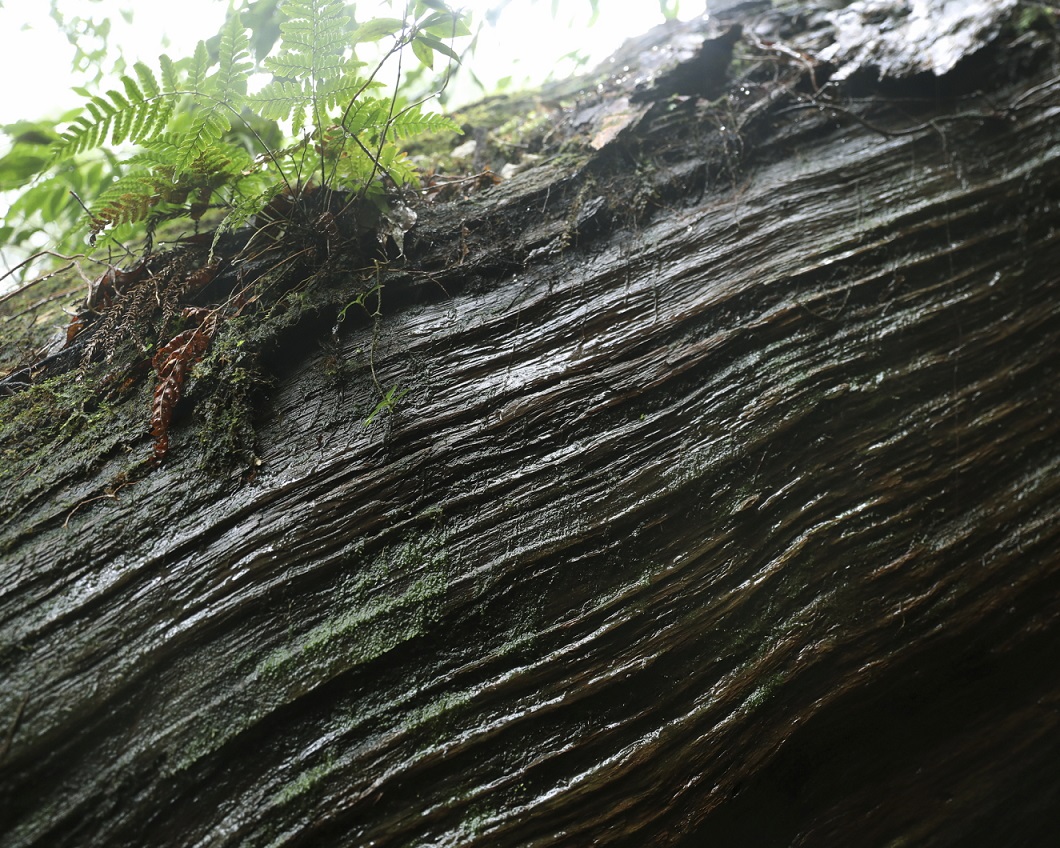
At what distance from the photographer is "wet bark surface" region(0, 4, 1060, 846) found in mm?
1450

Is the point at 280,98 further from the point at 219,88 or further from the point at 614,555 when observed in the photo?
the point at 614,555

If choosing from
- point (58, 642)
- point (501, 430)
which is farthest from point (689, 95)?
point (58, 642)

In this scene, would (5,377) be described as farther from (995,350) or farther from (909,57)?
(909,57)

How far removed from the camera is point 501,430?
1898 millimetres

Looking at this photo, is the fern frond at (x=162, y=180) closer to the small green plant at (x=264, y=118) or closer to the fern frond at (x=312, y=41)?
the small green plant at (x=264, y=118)

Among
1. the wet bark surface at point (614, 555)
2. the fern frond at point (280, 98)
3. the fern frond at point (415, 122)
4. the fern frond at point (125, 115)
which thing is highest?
the fern frond at point (125, 115)

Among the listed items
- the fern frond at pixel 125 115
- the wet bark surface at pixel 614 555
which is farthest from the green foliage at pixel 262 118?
the wet bark surface at pixel 614 555

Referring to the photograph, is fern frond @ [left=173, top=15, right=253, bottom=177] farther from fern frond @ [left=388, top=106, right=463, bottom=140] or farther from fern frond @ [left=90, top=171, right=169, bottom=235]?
fern frond @ [left=388, top=106, right=463, bottom=140]

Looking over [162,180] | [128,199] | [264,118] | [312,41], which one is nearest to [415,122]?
[312,41]

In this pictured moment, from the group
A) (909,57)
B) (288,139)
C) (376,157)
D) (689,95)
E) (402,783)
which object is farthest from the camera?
(689,95)

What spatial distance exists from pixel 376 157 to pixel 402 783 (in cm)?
196

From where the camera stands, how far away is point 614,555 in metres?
1.74

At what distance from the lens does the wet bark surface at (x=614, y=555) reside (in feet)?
4.76

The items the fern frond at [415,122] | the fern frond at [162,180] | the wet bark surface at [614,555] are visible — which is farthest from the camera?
the fern frond at [415,122]
